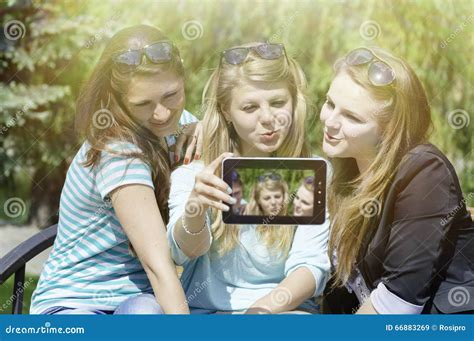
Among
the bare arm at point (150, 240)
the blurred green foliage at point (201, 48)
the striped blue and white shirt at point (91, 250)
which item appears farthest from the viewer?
the blurred green foliage at point (201, 48)

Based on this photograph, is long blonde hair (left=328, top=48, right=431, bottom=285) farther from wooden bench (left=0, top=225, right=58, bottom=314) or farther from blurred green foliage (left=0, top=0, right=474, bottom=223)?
wooden bench (left=0, top=225, right=58, bottom=314)

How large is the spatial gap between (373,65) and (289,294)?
0.85 metres

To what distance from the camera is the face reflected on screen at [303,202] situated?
295 cm

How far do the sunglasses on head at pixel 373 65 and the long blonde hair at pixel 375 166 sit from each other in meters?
0.02

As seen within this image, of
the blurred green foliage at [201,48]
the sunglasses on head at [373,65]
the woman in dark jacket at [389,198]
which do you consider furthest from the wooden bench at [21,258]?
the sunglasses on head at [373,65]

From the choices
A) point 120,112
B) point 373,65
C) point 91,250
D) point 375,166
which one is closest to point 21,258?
point 91,250

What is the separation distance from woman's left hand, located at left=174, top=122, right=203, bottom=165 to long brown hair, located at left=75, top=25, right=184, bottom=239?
6cm

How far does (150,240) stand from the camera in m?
2.80

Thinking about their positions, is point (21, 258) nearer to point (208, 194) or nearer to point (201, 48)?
point (208, 194)

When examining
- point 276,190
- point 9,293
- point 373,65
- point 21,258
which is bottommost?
point 9,293

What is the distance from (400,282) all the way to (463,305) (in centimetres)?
30

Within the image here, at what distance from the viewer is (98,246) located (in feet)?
9.54

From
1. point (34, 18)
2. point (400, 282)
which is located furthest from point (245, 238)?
point (34, 18)

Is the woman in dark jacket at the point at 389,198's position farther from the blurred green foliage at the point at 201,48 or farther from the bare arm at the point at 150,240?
the bare arm at the point at 150,240
